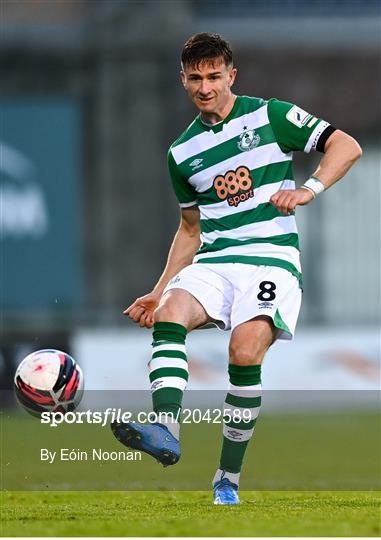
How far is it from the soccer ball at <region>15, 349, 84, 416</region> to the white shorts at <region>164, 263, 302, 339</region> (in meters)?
0.66

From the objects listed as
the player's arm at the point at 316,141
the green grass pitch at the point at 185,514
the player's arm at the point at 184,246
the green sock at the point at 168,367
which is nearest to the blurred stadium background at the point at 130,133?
the green grass pitch at the point at 185,514

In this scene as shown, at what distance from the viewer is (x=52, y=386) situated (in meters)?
6.77

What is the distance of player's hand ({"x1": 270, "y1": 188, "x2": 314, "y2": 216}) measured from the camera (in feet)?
20.2

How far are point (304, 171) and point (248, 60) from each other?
2.12 m

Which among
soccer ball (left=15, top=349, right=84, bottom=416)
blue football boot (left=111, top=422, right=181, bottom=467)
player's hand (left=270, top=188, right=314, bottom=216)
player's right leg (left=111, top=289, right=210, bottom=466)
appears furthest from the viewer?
A: soccer ball (left=15, top=349, right=84, bottom=416)

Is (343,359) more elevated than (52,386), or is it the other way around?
(52,386)

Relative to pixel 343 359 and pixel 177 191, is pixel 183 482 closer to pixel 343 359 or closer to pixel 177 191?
pixel 177 191

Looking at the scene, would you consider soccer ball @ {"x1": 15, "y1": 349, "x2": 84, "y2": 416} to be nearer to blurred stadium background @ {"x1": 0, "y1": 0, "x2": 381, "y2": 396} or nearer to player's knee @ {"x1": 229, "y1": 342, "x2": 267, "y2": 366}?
player's knee @ {"x1": 229, "y1": 342, "x2": 267, "y2": 366}

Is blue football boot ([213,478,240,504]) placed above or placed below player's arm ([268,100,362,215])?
below

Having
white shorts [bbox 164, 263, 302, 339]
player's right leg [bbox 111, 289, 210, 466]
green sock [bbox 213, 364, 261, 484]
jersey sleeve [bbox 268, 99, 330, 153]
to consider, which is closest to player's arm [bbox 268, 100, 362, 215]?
jersey sleeve [bbox 268, 99, 330, 153]

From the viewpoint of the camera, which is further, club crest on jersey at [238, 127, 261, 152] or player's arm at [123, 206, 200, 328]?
player's arm at [123, 206, 200, 328]

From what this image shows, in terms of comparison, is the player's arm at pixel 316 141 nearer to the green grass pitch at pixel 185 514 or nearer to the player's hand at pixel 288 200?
the player's hand at pixel 288 200

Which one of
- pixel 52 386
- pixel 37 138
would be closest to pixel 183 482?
pixel 52 386

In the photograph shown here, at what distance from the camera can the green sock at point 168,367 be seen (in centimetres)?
621
